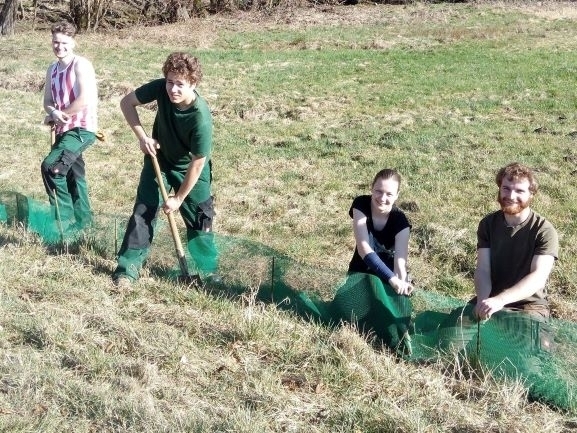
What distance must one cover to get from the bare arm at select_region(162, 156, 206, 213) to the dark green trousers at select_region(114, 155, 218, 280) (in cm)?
29

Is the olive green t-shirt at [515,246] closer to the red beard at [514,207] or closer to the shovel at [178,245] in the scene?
the red beard at [514,207]

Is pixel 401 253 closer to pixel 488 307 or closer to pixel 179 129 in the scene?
pixel 488 307

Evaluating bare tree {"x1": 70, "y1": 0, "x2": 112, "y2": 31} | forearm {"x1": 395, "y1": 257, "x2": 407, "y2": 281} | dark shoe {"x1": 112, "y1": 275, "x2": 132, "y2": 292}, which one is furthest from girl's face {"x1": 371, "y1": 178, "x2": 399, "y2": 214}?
bare tree {"x1": 70, "y1": 0, "x2": 112, "y2": 31}

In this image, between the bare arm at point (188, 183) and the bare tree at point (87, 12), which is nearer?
the bare arm at point (188, 183)

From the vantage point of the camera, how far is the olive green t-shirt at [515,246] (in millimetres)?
4098

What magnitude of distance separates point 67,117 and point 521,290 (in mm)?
3766

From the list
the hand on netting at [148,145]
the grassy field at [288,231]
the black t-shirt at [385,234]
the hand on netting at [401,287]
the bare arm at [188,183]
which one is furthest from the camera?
the hand on netting at [148,145]

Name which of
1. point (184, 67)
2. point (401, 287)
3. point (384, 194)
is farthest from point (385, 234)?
point (184, 67)

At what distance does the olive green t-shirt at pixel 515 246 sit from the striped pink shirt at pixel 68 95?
10.9ft

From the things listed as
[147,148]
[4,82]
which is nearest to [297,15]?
[4,82]

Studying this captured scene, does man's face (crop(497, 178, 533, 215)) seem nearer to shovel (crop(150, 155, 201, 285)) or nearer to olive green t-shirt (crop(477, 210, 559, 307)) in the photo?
olive green t-shirt (crop(477, 210, 559, 307))

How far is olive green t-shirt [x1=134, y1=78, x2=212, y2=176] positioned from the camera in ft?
16.1

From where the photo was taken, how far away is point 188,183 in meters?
4.95

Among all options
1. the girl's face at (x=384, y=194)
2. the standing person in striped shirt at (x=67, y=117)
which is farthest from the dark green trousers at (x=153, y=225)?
the girl's face at (x=384, y=194)
